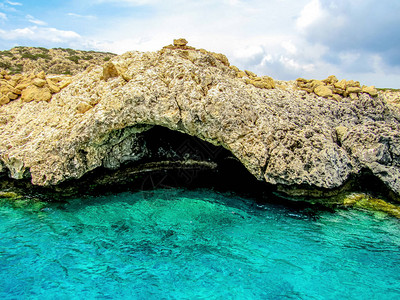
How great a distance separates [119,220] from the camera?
1171 cm

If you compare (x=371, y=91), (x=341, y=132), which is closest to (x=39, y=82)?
(x=341, y=132)

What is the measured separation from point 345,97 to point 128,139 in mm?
13599

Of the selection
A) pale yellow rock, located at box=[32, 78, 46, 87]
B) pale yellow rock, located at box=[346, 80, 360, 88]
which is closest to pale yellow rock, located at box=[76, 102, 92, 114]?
pale yellow rock, located at box=[32, 78, 46, 87]

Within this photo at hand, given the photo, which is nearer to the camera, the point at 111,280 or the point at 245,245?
the point at 111,280

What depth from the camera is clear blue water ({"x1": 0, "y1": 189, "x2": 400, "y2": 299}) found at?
7.91 m

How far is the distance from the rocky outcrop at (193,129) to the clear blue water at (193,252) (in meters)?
1.99

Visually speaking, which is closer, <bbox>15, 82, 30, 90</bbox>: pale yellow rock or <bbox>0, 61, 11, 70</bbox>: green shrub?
<bbox>15, 82, 30, 90</bbox>: pale yellow rock

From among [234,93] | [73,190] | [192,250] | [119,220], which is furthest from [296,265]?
[73,190]

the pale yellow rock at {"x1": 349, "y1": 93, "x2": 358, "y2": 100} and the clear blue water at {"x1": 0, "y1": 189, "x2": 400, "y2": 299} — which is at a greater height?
the pale yellow rock at {"x1": 349, "y1": 93, "x2": 358, "y2": 100}

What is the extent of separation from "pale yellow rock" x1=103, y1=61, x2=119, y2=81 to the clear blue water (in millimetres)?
6627

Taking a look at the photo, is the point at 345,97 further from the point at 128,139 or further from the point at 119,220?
the point at 119,220

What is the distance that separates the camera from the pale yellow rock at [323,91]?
1633 centimetres

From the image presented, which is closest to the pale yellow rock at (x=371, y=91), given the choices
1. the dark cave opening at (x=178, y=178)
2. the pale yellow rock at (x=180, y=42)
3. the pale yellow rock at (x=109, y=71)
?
the dark cave opening at (x=178, y=178)

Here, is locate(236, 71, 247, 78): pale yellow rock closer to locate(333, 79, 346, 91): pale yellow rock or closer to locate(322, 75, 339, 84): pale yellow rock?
locate(322, 75, 339, 84): pale yellow rock
